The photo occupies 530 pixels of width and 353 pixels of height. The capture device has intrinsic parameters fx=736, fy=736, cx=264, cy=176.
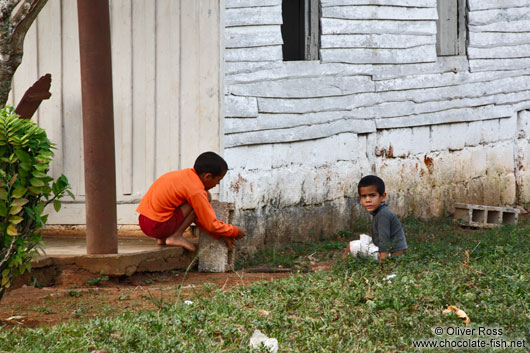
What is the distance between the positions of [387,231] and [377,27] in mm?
3763

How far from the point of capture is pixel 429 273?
5.58 m

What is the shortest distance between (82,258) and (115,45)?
237 cm

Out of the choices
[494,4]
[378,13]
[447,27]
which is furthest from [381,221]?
[494,4]

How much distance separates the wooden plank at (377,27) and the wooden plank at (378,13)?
0.17 ft

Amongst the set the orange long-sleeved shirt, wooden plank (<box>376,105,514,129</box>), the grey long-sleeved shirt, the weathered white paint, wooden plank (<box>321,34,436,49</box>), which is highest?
the weathered white paint

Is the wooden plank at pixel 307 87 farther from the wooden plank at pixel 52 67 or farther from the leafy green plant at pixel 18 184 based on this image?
the leafy green plant at pixel 18 184

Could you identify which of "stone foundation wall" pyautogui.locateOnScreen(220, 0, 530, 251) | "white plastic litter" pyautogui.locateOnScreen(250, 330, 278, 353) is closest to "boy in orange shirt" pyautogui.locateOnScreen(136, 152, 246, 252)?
"stone foundation wall" pyautogui.locateOnScreen(220, 0, 530, 251)

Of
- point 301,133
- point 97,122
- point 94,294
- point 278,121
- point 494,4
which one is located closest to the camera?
point 94,294

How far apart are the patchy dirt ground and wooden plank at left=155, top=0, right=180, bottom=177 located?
4.25 ft

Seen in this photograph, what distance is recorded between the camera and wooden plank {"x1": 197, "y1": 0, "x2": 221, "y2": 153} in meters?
7.40

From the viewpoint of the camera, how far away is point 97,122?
6.12m

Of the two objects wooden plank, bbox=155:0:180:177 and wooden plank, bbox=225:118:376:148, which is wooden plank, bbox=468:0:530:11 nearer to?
wooden plank, bbox=225:118:376:148

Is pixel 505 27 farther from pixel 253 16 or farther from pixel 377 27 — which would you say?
pixel 253 16

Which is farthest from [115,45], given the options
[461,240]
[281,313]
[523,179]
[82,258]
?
[523,179]
